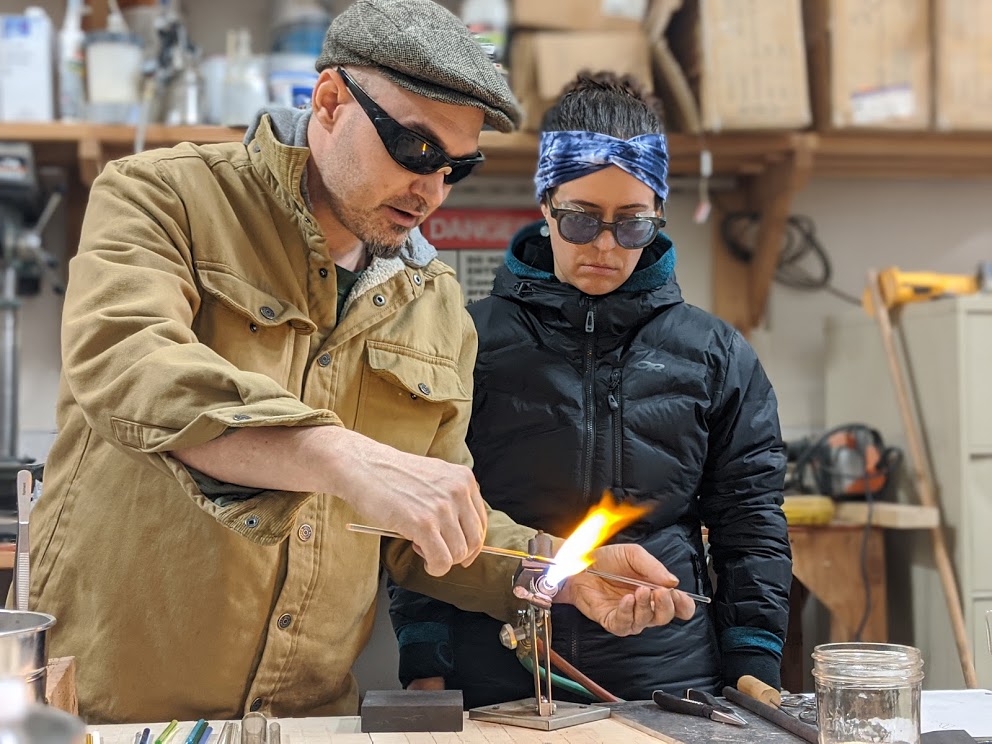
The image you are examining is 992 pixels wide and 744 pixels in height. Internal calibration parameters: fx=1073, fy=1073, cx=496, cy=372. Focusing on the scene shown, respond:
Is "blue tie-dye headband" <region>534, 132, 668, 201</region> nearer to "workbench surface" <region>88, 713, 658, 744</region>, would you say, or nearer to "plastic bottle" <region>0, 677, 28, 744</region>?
"workbench surface" <region>88, 713, 658, 744</region>

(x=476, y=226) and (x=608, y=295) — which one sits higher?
(x=476, y=226)

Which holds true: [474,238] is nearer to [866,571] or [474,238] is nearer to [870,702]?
[866,571]

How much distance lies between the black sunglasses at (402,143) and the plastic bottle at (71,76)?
1.91m

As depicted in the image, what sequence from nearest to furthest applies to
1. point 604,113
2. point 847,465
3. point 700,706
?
point 700,706 < point 604,113 < point 847,465

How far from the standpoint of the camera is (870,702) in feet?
4.10

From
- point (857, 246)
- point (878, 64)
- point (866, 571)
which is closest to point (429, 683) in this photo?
point (866, 571)

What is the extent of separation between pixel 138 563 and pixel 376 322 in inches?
19.8

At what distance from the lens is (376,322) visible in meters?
1.69

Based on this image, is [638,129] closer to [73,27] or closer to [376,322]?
[376,322]

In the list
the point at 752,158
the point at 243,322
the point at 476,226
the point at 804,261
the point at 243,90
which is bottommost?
the point at 243,322

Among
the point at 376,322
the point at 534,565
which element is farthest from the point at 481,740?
the point at 376,322

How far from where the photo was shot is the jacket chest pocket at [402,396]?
1.67 metres

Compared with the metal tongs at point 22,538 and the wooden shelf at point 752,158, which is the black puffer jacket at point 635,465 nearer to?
the metal tongs at point 22,538

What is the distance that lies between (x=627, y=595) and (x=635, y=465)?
29 cm
